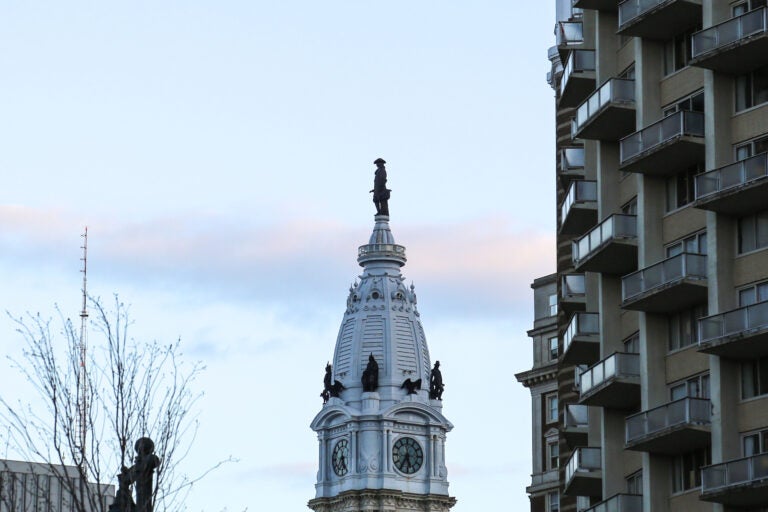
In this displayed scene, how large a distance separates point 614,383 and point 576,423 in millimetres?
8937

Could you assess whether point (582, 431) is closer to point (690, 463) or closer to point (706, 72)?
point (690, 463)

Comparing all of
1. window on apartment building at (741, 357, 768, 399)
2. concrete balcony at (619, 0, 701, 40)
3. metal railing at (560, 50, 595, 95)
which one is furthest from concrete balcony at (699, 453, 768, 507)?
metal railing at (560, 50, 595, 95)

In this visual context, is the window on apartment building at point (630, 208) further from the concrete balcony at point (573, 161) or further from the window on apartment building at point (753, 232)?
the concrete balcony at point (573, 161)

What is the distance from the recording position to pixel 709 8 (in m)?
70.2

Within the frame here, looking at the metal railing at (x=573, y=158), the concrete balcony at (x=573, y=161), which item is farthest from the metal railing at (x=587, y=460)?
the metal railing at (x=573, y=158)

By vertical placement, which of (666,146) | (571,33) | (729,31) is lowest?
(666,146)

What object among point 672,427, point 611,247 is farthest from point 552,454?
point 672,427

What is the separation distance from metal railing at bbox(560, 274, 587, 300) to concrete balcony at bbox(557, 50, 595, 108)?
7.15 m

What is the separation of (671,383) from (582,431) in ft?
33.0

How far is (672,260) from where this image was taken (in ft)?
227

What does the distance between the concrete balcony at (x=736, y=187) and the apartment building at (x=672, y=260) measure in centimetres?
7

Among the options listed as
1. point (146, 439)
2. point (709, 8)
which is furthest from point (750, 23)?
point (146, 439)

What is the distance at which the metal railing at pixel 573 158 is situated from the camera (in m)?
84.0

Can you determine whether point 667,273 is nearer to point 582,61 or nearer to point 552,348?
point 582,61
